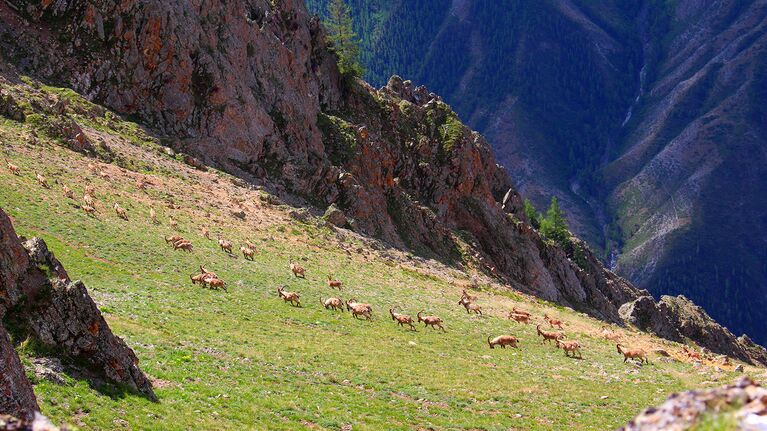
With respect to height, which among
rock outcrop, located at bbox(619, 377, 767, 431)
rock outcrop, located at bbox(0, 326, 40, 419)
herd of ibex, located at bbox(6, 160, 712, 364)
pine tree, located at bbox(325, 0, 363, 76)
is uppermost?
pine tree, located at bbox(325, 0, 363, 76)

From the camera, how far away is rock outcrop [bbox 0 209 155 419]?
18.4 m

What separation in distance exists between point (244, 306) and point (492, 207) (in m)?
62.6

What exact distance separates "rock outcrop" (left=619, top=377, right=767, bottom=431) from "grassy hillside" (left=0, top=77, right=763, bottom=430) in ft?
46.1

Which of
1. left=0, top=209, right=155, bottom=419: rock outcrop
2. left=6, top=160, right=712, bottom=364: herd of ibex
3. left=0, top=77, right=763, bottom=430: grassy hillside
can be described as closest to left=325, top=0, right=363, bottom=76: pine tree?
left=0, top=77, right=763, bottom=430: grassy hillside

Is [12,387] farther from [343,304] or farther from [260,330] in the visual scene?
[343,304]

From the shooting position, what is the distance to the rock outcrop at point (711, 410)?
22.1 feet

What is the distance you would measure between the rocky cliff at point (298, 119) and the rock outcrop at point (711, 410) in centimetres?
6039

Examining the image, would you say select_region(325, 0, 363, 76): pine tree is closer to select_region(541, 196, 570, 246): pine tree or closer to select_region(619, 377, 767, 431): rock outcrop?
select_region(541, 196, 570, 246): pine tree

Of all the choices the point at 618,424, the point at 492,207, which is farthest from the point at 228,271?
the point at 492,207

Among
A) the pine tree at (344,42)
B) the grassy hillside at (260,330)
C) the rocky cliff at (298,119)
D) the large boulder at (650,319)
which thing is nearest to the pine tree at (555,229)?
the rocky cliff at (298,119)

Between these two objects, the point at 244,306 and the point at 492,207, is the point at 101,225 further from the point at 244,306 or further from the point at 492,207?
the point at 492,207

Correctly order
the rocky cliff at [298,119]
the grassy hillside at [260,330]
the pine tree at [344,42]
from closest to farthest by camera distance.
A: the grassy hillside at [260,330] < the rocky cliff at [298,119] < the pine tree at [344,42]

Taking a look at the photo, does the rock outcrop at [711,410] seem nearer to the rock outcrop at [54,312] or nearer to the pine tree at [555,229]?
the rock outcrop at [54,312]

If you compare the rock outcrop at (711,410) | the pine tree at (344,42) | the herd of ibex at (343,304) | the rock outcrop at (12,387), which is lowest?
the herd of ibex at (343,304)
